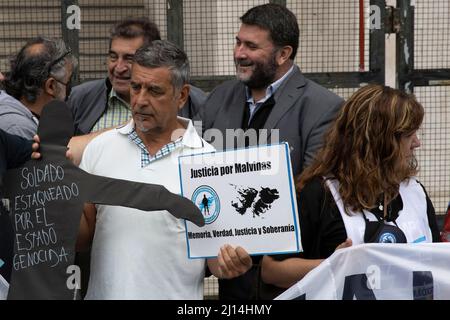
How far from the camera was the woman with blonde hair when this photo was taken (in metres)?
4.18

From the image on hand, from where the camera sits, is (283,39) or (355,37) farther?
(355,37)

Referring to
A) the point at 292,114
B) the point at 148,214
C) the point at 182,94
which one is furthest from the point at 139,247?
the point at 292,114

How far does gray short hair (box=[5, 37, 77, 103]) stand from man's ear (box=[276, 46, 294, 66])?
112 cm

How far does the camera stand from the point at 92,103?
19.3ft

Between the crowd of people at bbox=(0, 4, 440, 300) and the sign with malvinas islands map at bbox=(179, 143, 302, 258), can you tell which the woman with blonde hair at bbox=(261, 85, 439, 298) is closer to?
the crowd of people at bbox=(0, 4, 440, 300)

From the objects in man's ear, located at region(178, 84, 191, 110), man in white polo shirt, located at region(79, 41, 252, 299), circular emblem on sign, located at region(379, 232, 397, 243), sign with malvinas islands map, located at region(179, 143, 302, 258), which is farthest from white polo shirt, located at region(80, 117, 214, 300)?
circular emblem on sign, located at region(379, 232, 397, 243)

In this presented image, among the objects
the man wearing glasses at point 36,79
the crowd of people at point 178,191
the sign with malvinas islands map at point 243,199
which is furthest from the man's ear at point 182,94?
the man wearing glasses at point 36,79

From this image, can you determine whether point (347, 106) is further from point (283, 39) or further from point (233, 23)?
point (233, 23)

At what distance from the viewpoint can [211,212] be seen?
13.7 ft

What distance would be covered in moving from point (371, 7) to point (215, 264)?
293 centimetres

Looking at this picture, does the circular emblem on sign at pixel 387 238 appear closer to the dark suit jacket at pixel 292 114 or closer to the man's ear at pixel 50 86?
the dark suit jacket at pixel 292 114
